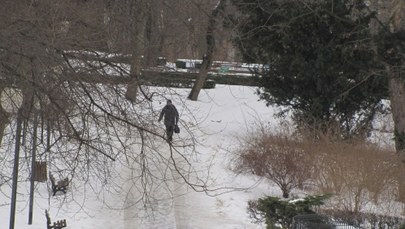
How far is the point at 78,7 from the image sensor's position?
328 inches

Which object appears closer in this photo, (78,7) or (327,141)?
(78,7)

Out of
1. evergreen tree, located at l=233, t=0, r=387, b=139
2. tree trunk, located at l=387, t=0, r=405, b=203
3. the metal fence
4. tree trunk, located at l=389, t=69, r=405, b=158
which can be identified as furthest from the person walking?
evergreen tree, located at l=233, t=0, r=387, b=139

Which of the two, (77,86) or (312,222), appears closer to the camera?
(77,86)

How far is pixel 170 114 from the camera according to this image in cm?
1001

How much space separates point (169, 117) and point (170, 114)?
502 millimetres

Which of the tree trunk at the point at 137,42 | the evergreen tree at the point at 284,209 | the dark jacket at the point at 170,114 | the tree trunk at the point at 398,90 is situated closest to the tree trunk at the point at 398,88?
the tree trunk at the point at 398,90

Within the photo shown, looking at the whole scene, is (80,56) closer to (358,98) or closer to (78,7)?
(78,7)

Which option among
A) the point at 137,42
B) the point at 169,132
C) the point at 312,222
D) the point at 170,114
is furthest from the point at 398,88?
the point at 137,42

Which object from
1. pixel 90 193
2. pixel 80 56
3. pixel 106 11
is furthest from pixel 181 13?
pixel 90 193

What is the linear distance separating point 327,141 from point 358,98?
5874 mm

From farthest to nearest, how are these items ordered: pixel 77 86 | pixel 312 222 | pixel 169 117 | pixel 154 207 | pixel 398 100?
1. pixel 398 100
2. pixel 154 207
3. pixel 312 222
4. pixel 169 117
5. pixel 77 86

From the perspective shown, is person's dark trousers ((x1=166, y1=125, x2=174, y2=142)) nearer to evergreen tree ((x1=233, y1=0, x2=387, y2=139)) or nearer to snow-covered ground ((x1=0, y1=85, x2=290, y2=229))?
snow-covered ground ((x1=0, y1=85, x2=290, y2=229))

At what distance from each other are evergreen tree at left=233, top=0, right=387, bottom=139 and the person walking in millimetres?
11690

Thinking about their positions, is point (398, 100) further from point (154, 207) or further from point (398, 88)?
point (154, 207)
